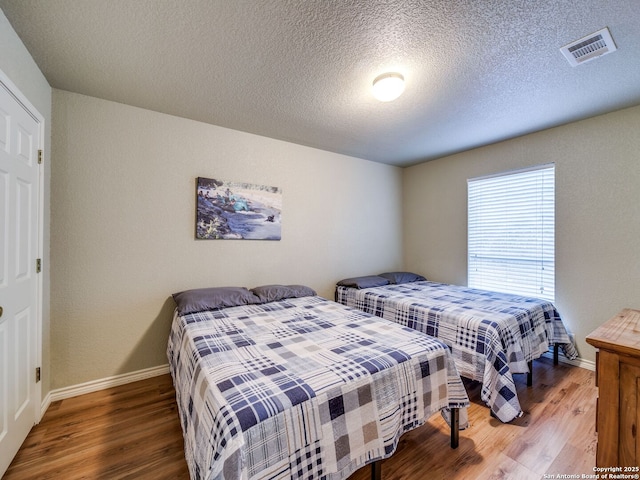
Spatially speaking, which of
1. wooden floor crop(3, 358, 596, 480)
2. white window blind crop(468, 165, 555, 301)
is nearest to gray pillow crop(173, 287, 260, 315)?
wooden floor crop(3, 358, 596, 480)

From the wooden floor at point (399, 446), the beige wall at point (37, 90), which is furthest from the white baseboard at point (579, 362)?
the beige wall at point (37, 90)

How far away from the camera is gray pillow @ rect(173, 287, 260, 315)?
2.24 m

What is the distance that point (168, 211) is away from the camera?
2.54 meters

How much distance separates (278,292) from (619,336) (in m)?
2.36

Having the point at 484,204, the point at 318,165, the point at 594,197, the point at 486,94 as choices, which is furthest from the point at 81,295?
the point at 594,197

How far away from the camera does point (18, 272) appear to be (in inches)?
62.1

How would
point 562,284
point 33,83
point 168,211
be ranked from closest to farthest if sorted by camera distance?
point 33,83
point 168,211
point 562,284

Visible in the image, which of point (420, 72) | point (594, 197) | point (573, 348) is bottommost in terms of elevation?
point (573, 348)

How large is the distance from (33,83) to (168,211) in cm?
119

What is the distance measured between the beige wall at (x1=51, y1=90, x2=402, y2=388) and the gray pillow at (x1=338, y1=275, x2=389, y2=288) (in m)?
0.59

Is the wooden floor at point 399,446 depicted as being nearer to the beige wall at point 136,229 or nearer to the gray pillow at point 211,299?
the beige wall at point 136,229

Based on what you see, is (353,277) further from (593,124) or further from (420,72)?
(593,124)

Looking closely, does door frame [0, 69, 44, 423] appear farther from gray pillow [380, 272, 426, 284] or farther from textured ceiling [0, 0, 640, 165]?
gray pillow [380, 272, 426, 284]

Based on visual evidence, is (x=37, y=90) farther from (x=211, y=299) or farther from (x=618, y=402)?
(x=618, y=402)
